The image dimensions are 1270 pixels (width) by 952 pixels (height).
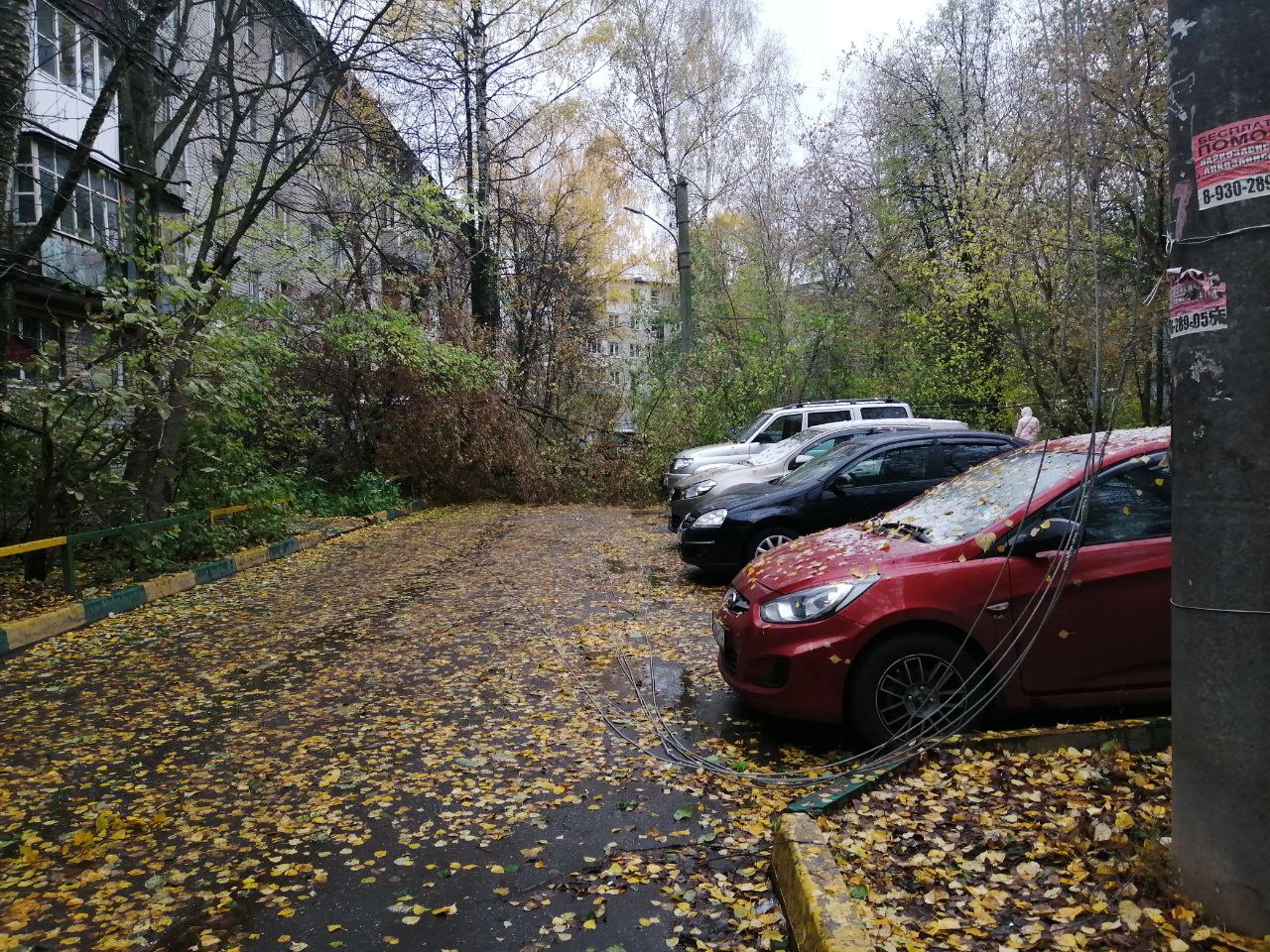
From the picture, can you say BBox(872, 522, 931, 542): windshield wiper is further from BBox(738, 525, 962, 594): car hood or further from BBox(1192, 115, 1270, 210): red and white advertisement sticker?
BBox(1192, 115, 1270, 210): red and white advertisement sticker

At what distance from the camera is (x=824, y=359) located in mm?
28234

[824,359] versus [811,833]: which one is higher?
[824,359]

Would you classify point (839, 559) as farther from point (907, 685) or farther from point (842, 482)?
point (842, 482)

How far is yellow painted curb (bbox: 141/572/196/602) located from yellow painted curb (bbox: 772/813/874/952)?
9046mm

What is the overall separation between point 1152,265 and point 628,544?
33.3 ft

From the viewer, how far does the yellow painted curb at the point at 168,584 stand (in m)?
10.3

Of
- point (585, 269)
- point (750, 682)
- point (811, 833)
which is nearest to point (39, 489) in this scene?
point (750, 682)

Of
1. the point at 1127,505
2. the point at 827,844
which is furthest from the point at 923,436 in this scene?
the point at 827,844

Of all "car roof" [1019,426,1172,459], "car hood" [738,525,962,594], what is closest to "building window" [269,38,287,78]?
"car hood" [738,525,962,594]

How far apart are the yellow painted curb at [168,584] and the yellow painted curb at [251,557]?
46.1 inches

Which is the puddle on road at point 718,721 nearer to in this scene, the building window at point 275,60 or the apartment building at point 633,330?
the building window at point 275,60

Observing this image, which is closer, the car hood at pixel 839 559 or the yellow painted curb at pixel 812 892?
the yellow painted curb at pixel 812 892

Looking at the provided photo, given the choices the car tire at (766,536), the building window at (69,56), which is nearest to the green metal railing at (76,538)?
the car tire at (766,536)

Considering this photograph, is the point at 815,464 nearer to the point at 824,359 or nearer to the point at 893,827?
the point at 893,827
